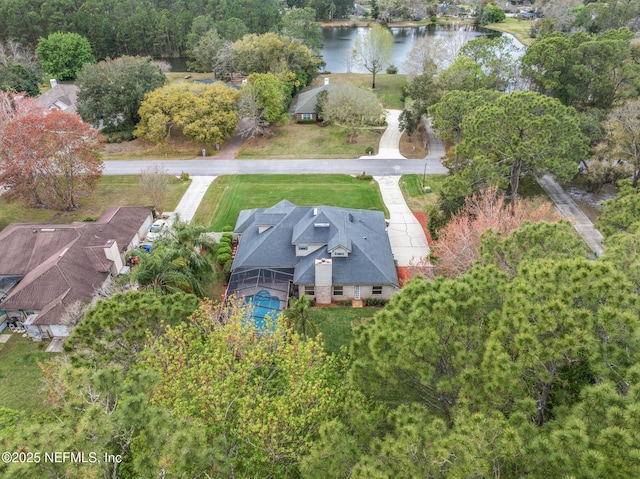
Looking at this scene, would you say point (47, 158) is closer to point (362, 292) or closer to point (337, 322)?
point (337, 322)

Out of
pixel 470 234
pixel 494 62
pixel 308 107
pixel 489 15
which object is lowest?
pixel 308 107

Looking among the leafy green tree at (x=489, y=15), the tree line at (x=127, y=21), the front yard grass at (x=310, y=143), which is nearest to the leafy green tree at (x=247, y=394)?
the front yard grass at (x=310, y=143)

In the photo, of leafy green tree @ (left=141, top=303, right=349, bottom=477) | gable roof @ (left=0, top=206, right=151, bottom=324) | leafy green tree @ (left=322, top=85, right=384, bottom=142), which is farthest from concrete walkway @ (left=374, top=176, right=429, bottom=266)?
gable roof @ (left=0, top=206, right=151, bottom=324)

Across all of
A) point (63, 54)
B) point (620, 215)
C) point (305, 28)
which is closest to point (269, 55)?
point (305, 28)

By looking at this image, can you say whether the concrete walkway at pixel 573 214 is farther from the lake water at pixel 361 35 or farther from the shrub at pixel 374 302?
the lake water at pixel 361 35

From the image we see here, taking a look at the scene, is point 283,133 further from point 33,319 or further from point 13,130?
point 33,319

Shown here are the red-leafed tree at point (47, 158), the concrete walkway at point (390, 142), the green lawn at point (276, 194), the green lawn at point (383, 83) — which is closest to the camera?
the red-leafed tree at point (47, 158)
